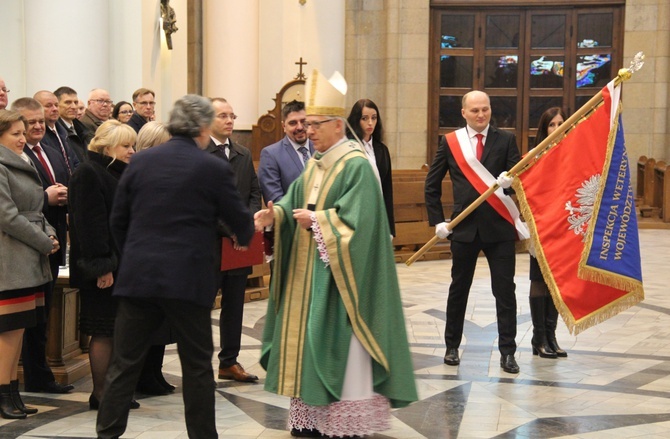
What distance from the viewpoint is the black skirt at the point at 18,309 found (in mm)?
5379

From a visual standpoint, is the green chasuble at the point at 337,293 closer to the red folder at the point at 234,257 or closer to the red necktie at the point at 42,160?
the red folder at the point at 234,257

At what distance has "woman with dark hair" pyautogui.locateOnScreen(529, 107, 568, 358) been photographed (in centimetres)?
702

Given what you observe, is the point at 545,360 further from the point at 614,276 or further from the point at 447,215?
the point at 447,215

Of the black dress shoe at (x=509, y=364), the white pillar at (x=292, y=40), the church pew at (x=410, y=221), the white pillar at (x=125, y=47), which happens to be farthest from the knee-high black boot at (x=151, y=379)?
the white pillar at (x=292, y=40)

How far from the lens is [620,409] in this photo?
5.73 m

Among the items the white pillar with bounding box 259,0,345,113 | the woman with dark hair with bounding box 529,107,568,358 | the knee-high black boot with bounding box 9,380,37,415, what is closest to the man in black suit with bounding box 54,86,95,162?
the knee-high black boot with bounding box 9,380,37,415

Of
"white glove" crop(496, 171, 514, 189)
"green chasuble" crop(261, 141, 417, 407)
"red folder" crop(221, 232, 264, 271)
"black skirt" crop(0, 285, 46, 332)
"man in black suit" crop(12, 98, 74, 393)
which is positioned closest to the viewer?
"green chasuble" crop(261, 141, 417, 407)

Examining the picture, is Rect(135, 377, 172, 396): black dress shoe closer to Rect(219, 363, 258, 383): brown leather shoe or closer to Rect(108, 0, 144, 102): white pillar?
Rect(219, 363, 258, 383): brown leather shoe

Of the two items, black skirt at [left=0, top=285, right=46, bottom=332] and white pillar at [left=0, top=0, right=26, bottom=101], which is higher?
white pillar at [left=0, top=0, right=26, bottom=101]

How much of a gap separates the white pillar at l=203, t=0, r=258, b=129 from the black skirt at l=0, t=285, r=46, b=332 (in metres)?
11.0

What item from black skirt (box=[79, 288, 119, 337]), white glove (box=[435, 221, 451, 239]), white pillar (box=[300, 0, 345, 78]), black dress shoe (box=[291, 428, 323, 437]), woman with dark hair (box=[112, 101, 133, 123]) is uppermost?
white pillar (box=[300, 0, 345, 78])

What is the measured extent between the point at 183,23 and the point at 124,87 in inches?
144

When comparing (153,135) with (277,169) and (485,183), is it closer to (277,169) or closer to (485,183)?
(277,169)

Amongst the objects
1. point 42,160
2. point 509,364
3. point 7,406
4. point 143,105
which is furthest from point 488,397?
point 143,105
